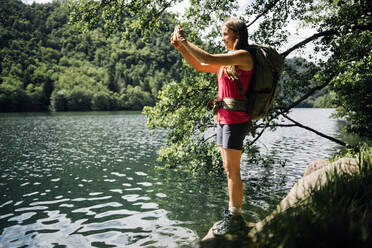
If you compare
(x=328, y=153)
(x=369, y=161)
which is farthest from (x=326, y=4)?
(x=328, y=153)

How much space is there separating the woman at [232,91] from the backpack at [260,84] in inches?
2.3

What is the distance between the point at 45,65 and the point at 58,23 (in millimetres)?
51243

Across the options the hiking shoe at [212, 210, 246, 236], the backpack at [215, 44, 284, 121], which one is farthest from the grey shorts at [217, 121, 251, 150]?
the hiking shoe at [212, 210, 246, 236]

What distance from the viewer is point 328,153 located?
64.4ft

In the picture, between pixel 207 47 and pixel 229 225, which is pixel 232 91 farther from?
pixel 207 47

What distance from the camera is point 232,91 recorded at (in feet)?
11.4

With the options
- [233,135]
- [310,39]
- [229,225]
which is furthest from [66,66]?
[229,225]

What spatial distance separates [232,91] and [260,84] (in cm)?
35

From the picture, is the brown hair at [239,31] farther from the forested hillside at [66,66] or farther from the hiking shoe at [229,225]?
the forested hillside at [66,66]

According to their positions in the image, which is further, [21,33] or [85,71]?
[85,71]

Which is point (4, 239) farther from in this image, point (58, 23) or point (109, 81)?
point (58, 23)

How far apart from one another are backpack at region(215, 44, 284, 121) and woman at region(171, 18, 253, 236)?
59mm

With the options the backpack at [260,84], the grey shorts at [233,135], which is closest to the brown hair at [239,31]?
the backpack at [260,84]

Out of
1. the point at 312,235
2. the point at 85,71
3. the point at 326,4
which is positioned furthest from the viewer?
the point at 85,71
